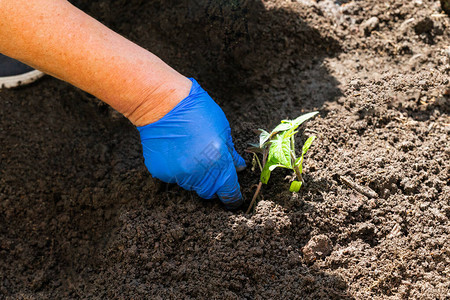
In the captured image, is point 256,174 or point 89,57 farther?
point 256,174

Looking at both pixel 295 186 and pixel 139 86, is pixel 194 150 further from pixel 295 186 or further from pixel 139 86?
pixel 295 186

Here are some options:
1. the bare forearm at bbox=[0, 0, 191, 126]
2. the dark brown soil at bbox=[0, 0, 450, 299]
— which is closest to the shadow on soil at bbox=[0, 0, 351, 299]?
the dark brown soil at bbox=[0, 0, 450, 299]

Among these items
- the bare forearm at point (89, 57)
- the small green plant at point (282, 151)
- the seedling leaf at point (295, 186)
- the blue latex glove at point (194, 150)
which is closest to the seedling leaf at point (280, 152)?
the small green plant at point (282, 151)

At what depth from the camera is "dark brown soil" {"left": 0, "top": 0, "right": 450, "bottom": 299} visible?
6.15 ft

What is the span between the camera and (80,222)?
90.7 inches

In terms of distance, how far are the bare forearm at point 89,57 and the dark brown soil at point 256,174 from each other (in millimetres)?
478

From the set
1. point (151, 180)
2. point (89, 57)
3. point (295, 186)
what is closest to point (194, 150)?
point (151, 180)

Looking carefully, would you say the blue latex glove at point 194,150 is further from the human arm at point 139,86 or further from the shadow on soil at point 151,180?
the shadow on soil at point 151,180

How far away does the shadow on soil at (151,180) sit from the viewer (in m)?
1.89

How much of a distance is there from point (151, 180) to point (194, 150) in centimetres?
37

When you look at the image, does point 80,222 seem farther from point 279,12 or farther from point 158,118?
point 279,12

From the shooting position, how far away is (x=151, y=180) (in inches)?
86.9

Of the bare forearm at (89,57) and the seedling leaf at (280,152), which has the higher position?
the bare forearm at (89,57)

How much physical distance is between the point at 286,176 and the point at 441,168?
0.82m
